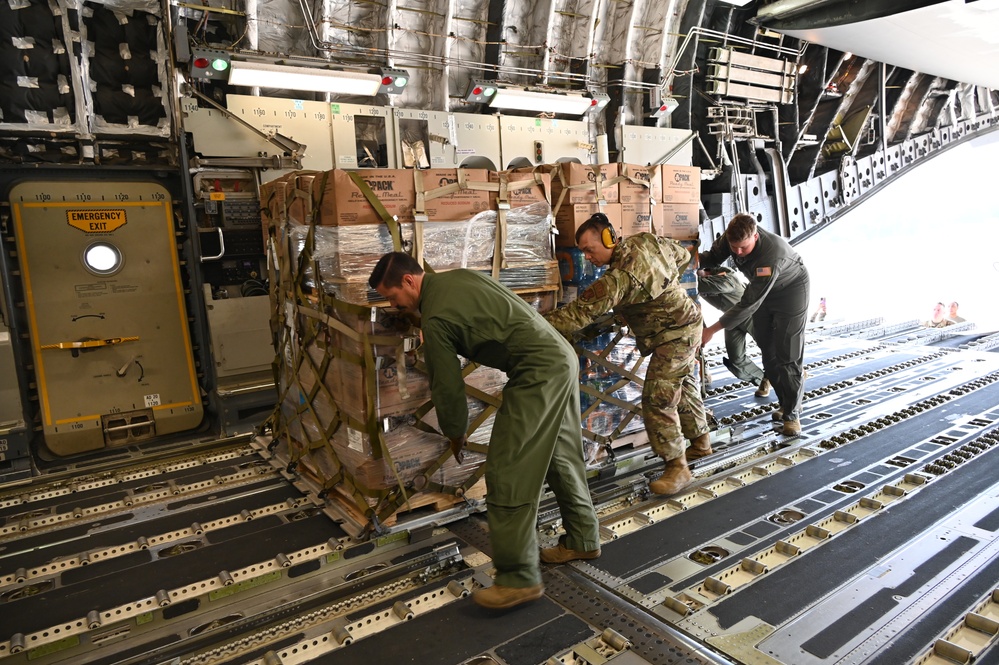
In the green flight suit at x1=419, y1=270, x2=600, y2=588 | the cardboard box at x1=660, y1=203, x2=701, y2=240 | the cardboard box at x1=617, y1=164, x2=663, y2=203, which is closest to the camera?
the green flight suit at x1=419, y1=270, x2=600, y2=588

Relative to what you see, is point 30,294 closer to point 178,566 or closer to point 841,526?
point 178,566

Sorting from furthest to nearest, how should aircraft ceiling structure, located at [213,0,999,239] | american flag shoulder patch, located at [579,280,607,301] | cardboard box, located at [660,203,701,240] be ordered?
aircraft ceiling structure, located at [213,0,999,239] < cardboard box, located at [660,203,701,240] < american flag shoulder patch, located at [579,280,607,301]

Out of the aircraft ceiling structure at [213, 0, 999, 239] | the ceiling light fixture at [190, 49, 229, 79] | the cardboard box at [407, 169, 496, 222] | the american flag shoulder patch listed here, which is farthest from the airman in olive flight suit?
the ceiling light fixture at [190, 49, 229, 79]

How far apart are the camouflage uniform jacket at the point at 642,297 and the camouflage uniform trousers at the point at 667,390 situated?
0.25 ft

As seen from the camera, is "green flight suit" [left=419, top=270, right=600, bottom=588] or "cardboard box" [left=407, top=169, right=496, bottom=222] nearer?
"green flight suit" [left=419, top=270, right=600, bottom=588]

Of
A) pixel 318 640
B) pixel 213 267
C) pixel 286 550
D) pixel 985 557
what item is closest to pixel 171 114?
pixel 213 267

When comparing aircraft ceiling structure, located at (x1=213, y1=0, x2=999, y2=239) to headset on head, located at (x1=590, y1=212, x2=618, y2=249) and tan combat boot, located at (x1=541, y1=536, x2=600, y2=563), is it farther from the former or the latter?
tan combat boot, located at (x1=541, y1=536, x2=600, y2=563)

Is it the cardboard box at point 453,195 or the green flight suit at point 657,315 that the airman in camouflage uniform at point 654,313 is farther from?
the cardboard box at point 453,195

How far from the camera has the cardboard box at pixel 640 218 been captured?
462 centimetres

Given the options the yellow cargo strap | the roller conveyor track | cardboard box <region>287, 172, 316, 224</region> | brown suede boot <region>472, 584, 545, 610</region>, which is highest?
cardboard box <region>287, 172, 316, 224</region>

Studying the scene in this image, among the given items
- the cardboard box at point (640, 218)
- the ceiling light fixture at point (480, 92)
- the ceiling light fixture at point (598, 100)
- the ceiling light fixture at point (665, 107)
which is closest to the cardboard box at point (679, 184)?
the cardboard box at point (640, 218)

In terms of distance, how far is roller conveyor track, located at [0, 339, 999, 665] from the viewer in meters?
2.81

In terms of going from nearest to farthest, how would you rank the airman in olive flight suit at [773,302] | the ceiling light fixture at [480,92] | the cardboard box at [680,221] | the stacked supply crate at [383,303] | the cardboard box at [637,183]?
the stacked supply crate at [383,303] < the cardboard box at [637,183] < the cardboard box at [680,221] < the airman in olive flight suit at [773,302] < the ceiling light fixture at [480,92]

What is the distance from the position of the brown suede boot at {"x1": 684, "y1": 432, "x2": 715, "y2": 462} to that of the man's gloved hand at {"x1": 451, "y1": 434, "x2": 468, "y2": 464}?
6.08 feet
